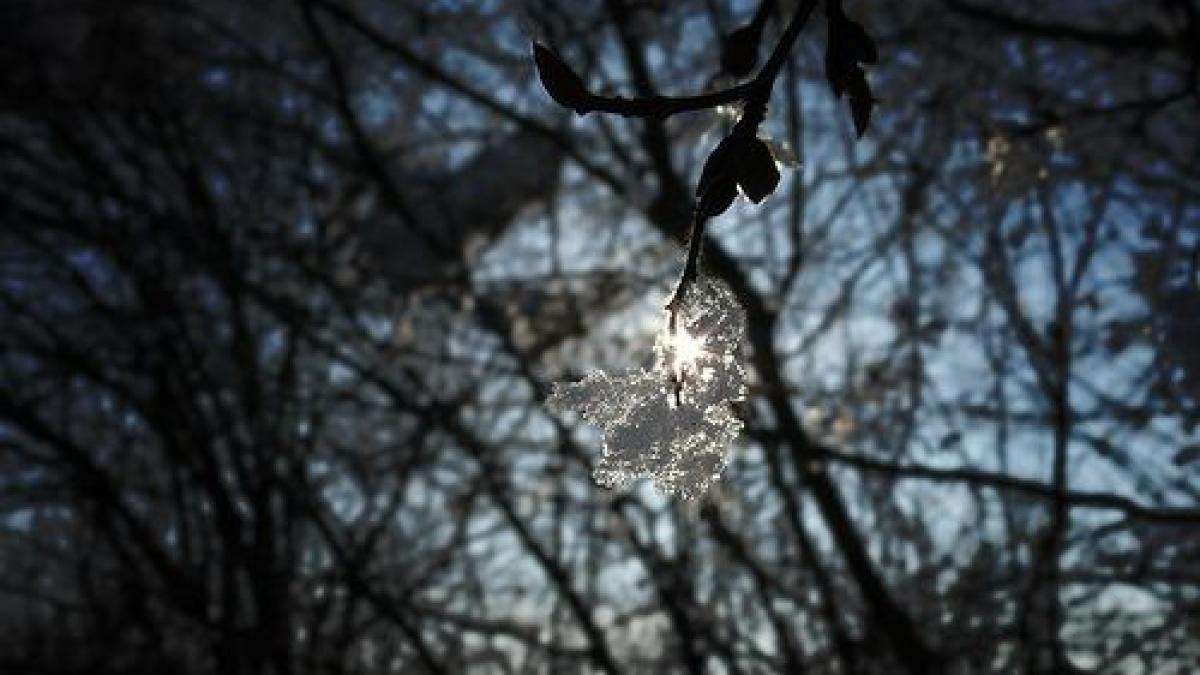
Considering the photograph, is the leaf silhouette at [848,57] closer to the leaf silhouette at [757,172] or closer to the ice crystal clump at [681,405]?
the leaf silhouette at [757,172]

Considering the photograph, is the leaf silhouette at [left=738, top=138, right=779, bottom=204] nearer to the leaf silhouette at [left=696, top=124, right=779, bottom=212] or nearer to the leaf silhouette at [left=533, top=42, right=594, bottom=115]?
the leaf silhouette at [left=696, top=124, right=779, bottom=212]

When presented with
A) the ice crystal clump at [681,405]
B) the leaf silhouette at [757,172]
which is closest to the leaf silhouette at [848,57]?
the leaf silhouette at [757,172]

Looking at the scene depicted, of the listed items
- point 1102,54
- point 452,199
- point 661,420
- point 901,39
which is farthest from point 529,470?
point 661,420

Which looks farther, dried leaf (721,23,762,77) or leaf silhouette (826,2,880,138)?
dried leaf (721,23,762,77)

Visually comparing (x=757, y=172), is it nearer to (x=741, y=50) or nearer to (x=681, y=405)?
(x=741, y=50)

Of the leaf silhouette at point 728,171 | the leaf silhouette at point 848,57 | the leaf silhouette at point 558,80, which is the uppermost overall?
the leaf silhouette at point 848,57

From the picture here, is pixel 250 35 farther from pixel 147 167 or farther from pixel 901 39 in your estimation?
pixel 901 39

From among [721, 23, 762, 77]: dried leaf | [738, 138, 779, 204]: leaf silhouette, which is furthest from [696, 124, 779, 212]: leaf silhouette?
[721, 23, 762, 77]: dried leaf

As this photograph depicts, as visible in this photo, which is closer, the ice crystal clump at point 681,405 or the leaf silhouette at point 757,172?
the leaf silhouette at point 757,172
